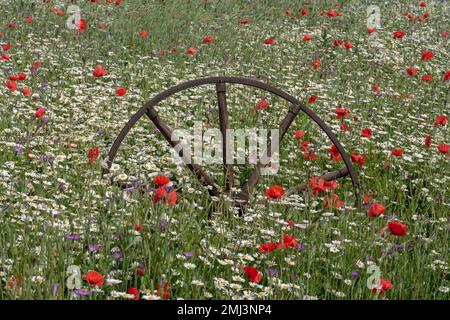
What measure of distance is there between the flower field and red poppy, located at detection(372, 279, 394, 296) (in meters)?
0.02

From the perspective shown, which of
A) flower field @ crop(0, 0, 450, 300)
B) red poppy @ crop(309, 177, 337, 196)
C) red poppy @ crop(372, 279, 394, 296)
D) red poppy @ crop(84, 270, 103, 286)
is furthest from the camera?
red poppy @ crop(309, 177, 337, 196)

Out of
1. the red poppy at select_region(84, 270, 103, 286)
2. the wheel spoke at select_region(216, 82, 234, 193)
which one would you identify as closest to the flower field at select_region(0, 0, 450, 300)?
the red poppy at select_region(84, 270, 103, 286)

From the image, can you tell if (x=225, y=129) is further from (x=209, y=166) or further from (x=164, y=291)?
(x=164, y=291)

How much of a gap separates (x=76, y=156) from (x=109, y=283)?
1833 mm

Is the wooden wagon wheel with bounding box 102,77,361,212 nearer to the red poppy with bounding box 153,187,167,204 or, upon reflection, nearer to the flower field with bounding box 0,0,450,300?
the flower field with bounding box 0,0,450,300

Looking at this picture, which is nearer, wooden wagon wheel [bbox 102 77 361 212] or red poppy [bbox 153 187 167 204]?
red poppy [bbox 153 187 167 204]

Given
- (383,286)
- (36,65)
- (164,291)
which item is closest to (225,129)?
(164,291)

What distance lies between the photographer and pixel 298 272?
10.4ft

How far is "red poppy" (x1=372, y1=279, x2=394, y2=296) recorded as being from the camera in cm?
264

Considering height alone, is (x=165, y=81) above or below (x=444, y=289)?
above

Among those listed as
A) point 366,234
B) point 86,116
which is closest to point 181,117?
point 86,116

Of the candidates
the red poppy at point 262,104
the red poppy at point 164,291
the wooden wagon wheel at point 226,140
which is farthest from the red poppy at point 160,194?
the red poppy at point 262,104

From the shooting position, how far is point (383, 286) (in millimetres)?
2666
